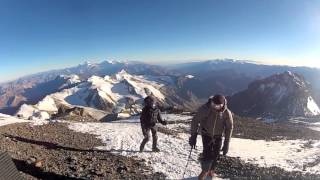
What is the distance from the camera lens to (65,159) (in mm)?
19781

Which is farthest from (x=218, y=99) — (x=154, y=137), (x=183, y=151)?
(x=183, y=151)

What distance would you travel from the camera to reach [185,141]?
84.7ft

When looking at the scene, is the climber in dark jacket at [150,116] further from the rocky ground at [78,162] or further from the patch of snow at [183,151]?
the rocky ground at [78,162]

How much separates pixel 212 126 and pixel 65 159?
26.2 feet

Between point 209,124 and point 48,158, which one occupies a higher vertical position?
point 209,124

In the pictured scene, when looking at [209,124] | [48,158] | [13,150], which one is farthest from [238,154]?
[13,150]

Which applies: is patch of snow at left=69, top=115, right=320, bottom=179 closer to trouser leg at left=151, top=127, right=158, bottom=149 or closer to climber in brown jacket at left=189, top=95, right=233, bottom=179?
trouser leg at left=151, top=127, right=158, bottom=149

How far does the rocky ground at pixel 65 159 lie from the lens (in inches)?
706

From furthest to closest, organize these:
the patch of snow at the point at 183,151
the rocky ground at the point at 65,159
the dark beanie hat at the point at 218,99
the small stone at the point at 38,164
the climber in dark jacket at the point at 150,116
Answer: the climber in dark jacket at the point at 150,116
the patch of snow at the point at 183,151
the small stone at the point at 38,164
the rocky ground at the point at 65,159
the dark beanie hat at the point at 218,99

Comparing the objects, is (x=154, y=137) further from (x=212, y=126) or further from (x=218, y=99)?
(x=218, y=99)

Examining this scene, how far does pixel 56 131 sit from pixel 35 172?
927cm

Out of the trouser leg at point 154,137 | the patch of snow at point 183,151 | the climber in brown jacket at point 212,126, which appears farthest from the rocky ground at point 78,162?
the climber in brown jacket at point 212,126

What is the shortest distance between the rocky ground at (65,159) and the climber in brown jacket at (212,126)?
3277 mm

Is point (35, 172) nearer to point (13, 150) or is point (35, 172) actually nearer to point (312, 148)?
point (13, 150)
